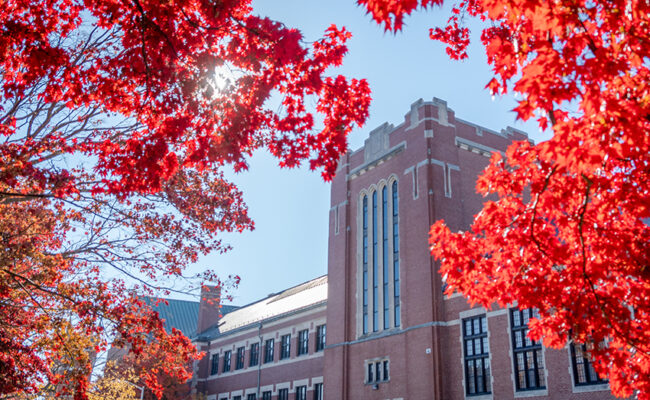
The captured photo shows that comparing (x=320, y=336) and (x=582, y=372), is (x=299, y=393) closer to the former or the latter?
(x=320, y=336)

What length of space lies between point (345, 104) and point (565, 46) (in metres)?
3.43

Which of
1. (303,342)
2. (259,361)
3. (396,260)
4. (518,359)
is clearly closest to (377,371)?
(396,260)

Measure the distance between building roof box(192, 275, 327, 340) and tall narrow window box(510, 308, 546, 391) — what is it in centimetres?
1721

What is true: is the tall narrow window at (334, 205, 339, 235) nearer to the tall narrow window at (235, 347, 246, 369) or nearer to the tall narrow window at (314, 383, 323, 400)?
the tall narrow window at (314, 383, 323, 400)

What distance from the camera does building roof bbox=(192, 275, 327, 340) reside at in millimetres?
43219

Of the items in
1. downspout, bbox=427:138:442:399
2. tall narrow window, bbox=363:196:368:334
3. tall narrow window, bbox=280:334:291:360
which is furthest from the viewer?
tall narrow window, bbox=280:334:291:360

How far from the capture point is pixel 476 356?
25609 millimetres

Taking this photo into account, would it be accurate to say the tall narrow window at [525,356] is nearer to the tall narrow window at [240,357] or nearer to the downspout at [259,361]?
the downspout at [259,361]

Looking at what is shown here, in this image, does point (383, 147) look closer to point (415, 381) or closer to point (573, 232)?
point (415, 381)

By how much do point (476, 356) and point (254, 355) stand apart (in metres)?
24.6

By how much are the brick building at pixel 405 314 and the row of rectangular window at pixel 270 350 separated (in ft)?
0.44

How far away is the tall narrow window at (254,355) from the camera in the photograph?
45.4m

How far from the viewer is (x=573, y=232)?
777 cm

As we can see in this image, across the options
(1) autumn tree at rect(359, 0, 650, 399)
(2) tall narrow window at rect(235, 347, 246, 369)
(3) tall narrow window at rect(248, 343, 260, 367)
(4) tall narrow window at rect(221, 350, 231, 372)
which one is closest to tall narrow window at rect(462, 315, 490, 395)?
(1) autumn tree at rect(359, 0, 650, 399)
